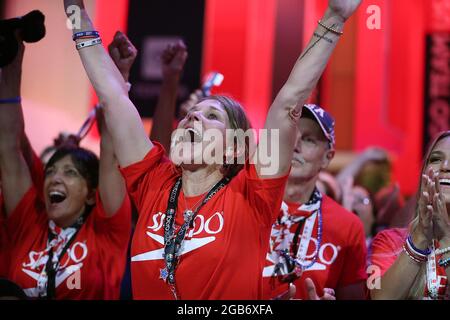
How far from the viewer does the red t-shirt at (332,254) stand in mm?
2465

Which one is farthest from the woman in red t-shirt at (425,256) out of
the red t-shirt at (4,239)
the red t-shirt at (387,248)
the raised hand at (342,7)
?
the red t-shirt at (4,239)

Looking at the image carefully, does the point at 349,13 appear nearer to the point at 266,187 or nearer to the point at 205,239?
the point at 266,187

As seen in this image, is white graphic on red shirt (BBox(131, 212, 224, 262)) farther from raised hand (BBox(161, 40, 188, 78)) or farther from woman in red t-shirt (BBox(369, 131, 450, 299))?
raised hand (BBox(161, 40, 188, 78))

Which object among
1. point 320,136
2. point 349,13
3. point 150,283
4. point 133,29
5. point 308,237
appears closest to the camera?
Result: point 349,13

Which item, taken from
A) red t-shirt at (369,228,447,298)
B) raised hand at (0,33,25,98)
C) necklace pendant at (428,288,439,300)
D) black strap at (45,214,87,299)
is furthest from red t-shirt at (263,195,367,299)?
raised hand at (0,33,25,98)

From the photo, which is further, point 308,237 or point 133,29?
point 133,29

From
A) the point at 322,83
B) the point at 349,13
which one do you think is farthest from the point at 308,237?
the point at 322,83

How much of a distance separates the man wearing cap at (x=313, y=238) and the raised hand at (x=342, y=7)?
0.89 meters

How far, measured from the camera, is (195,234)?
1.98m

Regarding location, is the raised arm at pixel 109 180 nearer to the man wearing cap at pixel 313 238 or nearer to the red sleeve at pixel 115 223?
the red sleeve at pixel 115 223

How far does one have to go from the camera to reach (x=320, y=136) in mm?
2762

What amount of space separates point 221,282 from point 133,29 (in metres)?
4.21

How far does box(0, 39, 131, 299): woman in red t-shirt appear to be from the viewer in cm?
257
